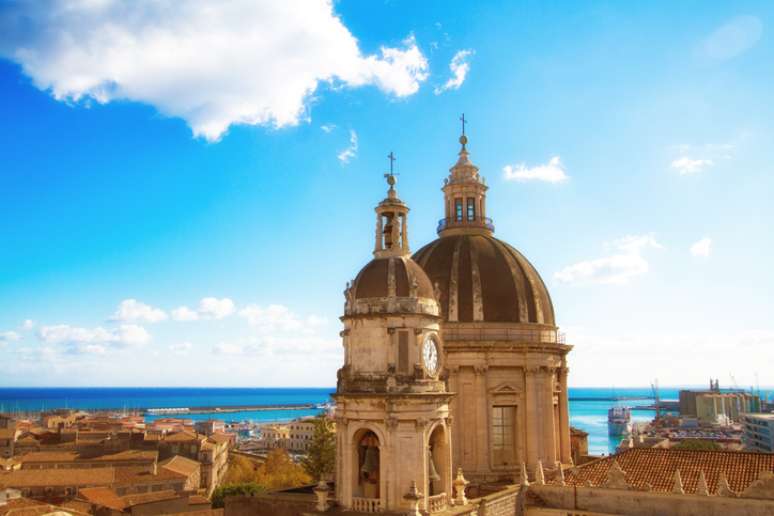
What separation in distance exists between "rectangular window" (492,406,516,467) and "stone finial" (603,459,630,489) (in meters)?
9.12

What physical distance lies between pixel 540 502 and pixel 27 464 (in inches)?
2567

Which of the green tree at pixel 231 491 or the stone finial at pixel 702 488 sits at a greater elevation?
the stone finial at pixel 702 488

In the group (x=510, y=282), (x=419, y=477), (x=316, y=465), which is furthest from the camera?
(x=316, y=465)

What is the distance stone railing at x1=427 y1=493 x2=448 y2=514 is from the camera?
2220cm

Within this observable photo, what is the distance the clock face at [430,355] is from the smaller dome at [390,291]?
0.96 m

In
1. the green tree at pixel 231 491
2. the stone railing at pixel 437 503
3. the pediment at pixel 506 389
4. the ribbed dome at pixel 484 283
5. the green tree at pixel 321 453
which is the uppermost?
the ribbed dome at pixel 484 283

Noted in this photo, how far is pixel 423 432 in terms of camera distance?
22.1 m

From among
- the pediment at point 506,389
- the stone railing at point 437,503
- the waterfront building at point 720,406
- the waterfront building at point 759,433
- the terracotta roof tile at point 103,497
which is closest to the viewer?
the stone railing at point 437,503

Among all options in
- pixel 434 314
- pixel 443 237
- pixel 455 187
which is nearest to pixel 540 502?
pixel 434 314

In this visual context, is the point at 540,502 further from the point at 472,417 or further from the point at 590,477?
the point at 472,417

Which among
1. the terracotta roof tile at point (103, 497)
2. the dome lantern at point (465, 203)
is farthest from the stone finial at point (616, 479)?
the terracotta roof tile at point (103, 497)

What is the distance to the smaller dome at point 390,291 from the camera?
74.6ft

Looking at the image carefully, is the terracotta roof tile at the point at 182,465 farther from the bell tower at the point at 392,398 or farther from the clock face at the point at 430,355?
the clock face at the point at 430,355

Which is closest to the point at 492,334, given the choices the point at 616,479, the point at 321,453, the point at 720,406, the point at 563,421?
the point at 563,421
